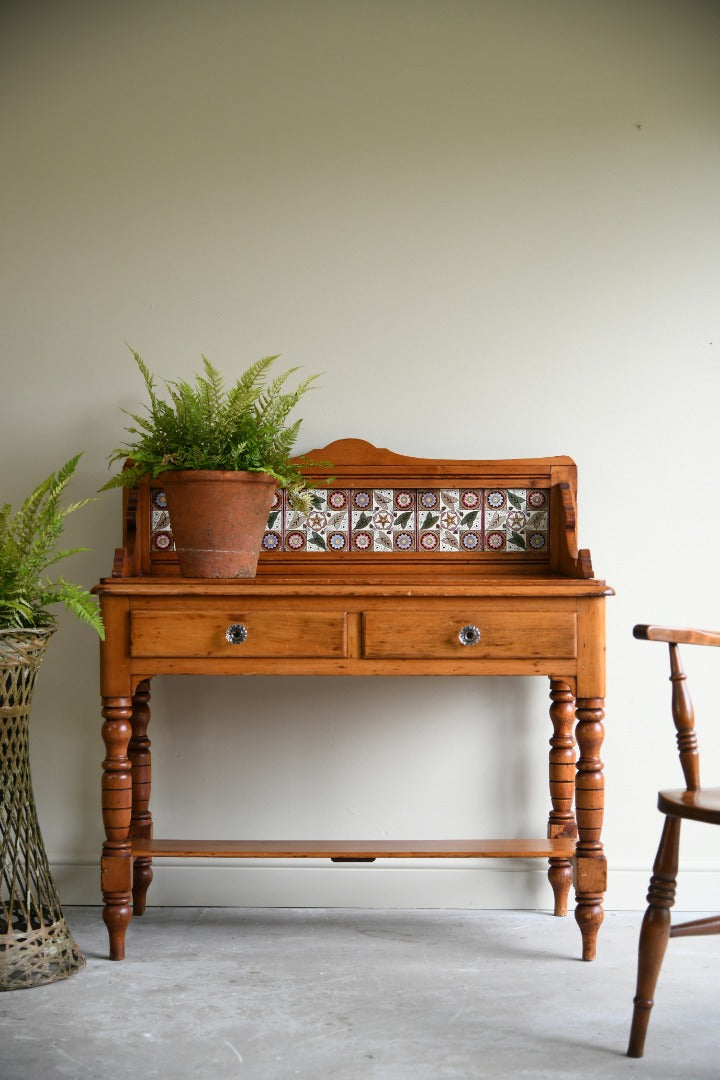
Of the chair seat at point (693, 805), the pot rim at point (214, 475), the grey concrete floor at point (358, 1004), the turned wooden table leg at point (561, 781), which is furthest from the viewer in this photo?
the turned wooden table leg at point (561, 781)

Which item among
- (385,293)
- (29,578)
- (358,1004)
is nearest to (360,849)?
(358,1004)

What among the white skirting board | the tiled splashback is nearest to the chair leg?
the white skirting board

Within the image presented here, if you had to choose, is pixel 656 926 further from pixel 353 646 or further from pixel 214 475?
pixel 214 475

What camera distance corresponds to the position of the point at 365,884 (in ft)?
9.77

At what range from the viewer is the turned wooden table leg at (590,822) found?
8.05 feet

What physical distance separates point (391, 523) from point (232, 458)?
1.84ft

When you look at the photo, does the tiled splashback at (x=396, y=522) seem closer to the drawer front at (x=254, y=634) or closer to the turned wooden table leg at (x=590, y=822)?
the drawer front at (x=254, y=634)

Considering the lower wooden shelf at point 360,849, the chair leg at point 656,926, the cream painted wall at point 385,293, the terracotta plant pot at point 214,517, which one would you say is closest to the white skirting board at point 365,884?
the cream painted wall at point 385,293

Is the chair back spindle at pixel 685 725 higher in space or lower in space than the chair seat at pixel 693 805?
higher

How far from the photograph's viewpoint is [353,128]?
309 centimetres

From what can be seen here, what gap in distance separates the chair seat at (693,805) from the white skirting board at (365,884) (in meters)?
1.07

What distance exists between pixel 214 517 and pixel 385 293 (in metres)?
0.93

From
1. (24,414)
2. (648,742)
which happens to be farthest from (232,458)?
(648,742)

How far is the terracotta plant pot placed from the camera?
2.57 meters
